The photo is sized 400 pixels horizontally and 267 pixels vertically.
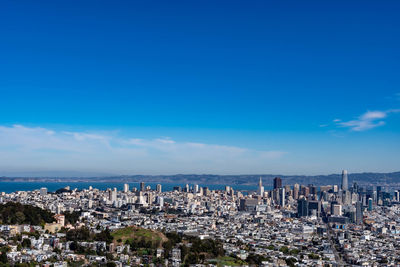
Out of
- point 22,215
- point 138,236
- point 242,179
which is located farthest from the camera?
point 242,179

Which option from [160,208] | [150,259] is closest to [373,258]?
[150,259]

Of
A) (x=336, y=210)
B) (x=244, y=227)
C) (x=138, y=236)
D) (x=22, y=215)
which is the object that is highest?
(x=22, y=215)

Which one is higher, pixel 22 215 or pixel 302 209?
pixel 22 215

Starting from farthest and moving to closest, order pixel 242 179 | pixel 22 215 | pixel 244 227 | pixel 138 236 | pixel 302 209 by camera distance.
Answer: pixel 242 179
pixel 302 209
pixel 244 227
pixel 138 236
pixel 22 215

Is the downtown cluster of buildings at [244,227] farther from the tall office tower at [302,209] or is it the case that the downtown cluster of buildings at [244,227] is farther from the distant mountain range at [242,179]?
the distant mountain range at [242,179]

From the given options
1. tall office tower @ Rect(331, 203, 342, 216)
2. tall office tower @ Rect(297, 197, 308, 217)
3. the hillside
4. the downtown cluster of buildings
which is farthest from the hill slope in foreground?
tall office tower @ Rect(331, 203, 342, 216)

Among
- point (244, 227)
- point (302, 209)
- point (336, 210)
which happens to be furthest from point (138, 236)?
point (336, 210)

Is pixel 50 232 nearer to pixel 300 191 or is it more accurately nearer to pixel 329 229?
pixel 329 229

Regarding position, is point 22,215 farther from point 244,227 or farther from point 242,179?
point 242,179

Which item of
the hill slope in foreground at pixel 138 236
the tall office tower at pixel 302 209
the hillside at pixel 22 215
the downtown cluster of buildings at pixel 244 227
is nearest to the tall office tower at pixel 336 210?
the downtown cluster of buildings at pixel 244 227

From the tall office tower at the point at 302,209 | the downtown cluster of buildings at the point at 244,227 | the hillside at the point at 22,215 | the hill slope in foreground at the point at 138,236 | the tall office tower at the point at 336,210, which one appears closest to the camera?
the downtown cluster of buildings at the point at 244,227
